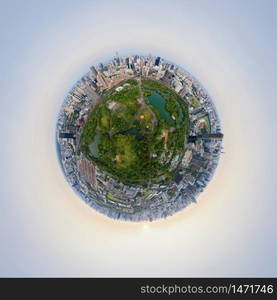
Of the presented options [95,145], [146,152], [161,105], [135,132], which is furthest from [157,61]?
[95,145]

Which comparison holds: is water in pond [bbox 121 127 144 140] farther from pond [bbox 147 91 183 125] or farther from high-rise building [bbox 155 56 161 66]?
high-rise building [bbox 155 56 161 66]

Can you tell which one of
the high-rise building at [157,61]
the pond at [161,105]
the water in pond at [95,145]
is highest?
the high-rise building at [157,61]

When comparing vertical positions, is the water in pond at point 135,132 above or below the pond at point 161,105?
below

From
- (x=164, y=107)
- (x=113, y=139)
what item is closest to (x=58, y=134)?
(x=113, y=139)

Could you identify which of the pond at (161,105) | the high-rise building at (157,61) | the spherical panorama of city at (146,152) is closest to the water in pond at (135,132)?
the spherical panorama of city at (146,152)

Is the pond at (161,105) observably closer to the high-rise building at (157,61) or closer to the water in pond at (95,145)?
the high-rise building at (157,61)

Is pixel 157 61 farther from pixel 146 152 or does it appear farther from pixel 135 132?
pixel 146 152
